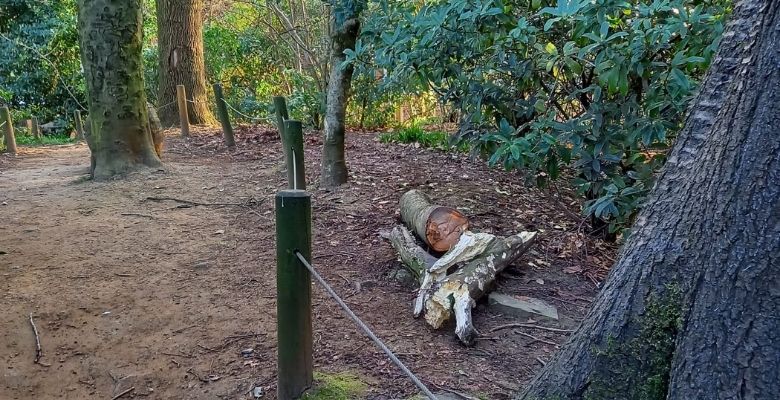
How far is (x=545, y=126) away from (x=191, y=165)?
5.21 m

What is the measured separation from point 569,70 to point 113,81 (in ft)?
16.2

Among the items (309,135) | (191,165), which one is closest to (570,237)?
(191,165)

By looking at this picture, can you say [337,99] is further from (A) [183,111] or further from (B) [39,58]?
(B) [39,58]

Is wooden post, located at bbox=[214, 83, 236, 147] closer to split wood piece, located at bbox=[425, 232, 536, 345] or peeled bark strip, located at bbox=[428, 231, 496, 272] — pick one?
peeled bark strip, located at bbox=[428, 231, 496, 272]

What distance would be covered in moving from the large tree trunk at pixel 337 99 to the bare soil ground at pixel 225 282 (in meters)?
0.23

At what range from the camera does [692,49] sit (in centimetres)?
322

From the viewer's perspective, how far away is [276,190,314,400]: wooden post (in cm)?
235

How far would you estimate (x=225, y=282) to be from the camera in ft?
13.3

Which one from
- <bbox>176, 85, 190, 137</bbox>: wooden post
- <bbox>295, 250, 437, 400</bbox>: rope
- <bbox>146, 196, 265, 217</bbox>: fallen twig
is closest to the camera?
<bbox>295, 250, 437, 400</bbox>: rope

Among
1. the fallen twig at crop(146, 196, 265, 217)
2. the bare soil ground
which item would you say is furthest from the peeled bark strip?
the fallen twig at crop(146, 196, 265, 217)

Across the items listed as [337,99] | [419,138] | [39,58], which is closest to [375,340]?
[337,99]

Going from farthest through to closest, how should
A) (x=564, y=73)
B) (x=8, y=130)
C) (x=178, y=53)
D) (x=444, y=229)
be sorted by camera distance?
(x=178, y=53), (x=8, y=130), (x=564, y=73), (x=444, y=229)

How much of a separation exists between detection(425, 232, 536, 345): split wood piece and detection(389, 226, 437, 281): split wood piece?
288mm

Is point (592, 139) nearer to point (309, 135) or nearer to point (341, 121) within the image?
point (341, 121)
